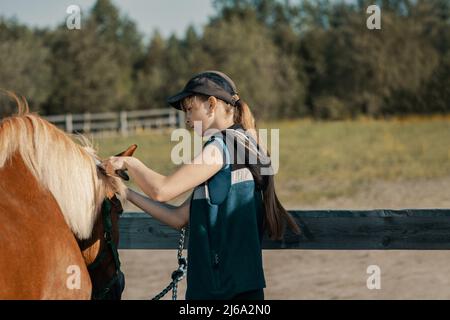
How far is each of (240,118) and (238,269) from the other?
2.12 feet

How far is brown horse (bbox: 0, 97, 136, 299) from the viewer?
2.42 m

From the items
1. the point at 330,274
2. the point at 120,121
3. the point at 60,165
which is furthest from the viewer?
the point at 120,121

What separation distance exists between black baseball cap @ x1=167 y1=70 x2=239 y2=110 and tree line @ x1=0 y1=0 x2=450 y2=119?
3979cm

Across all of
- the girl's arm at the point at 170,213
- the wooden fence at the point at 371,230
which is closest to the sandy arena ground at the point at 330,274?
the wooden fence at the point at 371,230

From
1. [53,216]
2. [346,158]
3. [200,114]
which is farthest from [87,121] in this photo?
[53,216]

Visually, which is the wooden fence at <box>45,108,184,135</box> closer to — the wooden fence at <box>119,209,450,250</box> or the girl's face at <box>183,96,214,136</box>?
the wooden fence at <box>119,209,450,250</box>

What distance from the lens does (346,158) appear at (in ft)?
71.3

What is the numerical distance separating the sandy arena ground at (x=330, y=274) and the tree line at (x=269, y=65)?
33985 mm

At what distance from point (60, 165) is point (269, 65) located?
51.7 m

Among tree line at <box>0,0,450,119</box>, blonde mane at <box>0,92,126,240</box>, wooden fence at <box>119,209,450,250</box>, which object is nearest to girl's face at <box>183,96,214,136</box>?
blonde mane at <box>0,92,126,240</box>

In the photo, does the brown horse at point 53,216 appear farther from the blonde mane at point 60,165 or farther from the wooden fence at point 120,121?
the wooden fence at point 120,121

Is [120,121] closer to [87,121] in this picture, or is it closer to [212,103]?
[87,121]
